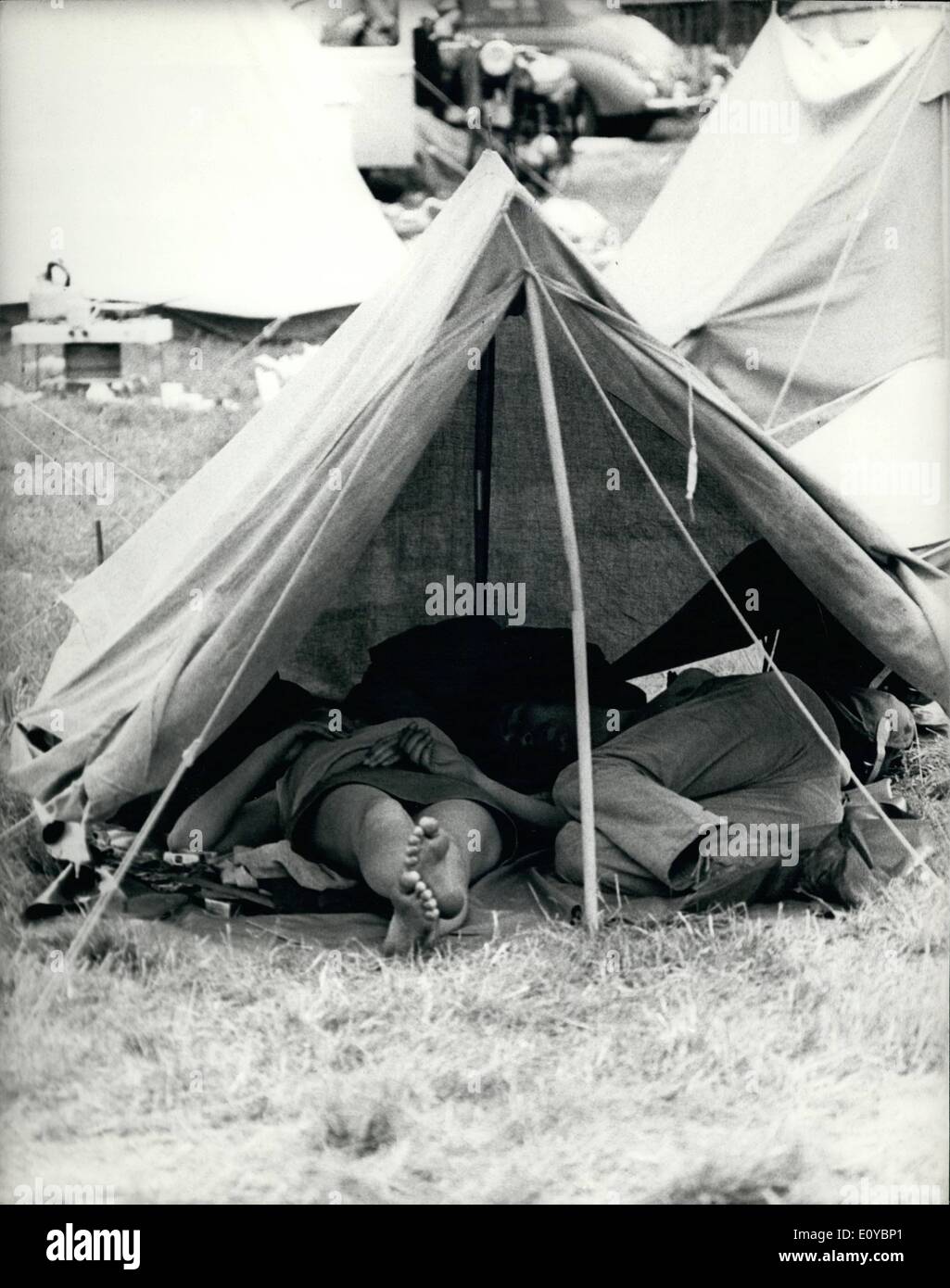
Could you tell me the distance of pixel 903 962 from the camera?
312 cm

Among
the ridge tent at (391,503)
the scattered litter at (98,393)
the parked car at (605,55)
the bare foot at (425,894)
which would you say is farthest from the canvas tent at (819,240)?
the bare foot at (425,894)

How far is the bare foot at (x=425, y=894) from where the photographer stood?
3004 mm

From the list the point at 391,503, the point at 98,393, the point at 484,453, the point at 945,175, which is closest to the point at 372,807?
the point at 391,503

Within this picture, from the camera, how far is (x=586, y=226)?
761 centimetres

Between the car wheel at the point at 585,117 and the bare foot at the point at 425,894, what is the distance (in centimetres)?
549

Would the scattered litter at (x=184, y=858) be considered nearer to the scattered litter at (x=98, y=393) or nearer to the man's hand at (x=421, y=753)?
the man's hand at (x=421, y=753)

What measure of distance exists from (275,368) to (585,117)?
7.59ft

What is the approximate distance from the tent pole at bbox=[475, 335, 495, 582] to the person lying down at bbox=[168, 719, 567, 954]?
666mm

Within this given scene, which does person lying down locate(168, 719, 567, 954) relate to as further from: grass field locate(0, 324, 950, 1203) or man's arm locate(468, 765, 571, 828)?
grass field locate(0, 324, 950, 1203)

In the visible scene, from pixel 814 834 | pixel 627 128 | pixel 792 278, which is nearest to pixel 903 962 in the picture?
pixel 814 834

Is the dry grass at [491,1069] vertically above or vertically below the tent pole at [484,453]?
below

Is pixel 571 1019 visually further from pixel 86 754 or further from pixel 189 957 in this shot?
pixel 86 754

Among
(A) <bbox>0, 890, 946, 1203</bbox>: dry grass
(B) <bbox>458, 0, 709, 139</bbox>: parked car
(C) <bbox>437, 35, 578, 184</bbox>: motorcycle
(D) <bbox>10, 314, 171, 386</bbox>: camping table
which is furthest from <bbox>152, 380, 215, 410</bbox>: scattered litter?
(A) <bbox>0, 890, 946, 1203</bbox>: dry grass

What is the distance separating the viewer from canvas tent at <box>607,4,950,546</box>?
5609 mm
